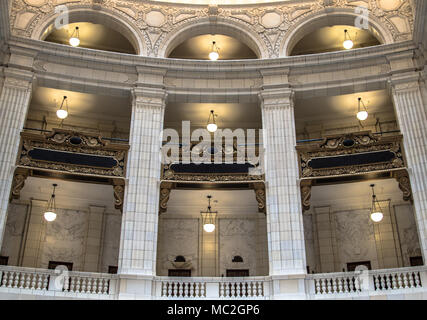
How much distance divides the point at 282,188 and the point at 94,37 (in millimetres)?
10715

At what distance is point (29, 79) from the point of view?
54.5 ft

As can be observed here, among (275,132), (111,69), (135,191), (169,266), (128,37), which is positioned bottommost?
(169,266)

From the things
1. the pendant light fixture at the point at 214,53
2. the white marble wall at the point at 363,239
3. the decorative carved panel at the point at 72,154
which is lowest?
the white marble wall at the point at 363,239

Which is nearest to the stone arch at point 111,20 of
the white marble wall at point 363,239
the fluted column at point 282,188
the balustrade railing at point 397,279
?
the fluted column at point 282,188

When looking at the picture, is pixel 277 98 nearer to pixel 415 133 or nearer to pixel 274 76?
pixel 274 76

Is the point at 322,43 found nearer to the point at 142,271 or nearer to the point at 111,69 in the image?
the point at 111,69

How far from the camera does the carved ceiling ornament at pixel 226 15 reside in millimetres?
18188

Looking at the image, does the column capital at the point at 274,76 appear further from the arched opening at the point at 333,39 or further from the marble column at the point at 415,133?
the marble column at the point at 415,133

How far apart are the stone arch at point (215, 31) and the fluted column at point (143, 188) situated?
9.39 feet

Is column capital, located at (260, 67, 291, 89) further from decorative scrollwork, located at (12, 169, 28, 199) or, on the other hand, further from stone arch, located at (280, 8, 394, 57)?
decorative scrollwork, located at (12, 169, 28, 199)

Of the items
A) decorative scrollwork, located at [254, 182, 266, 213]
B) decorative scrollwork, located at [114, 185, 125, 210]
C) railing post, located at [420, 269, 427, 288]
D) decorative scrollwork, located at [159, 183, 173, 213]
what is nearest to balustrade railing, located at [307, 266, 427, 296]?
railing post, located at [420, 269, 427, 288]

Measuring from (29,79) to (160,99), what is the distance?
452 centimetres

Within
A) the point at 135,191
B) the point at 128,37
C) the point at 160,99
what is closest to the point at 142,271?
the point at 135,191

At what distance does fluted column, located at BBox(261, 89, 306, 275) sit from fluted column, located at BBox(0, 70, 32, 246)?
817cm
